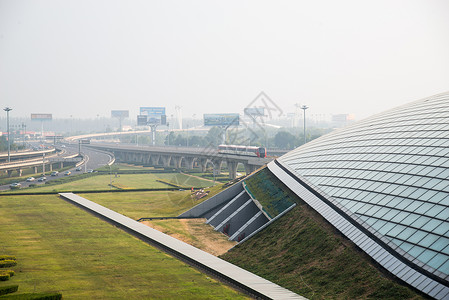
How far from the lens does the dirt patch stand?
6232 centimetres

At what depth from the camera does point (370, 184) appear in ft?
160

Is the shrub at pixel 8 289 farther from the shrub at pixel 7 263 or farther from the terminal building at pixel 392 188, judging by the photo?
the terminal building at pixel 392 188

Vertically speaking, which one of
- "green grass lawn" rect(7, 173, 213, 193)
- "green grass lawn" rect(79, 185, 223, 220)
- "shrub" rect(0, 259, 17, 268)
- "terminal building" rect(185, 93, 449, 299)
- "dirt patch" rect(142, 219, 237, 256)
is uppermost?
"terminal building" rect(185, 93, 449, 299)

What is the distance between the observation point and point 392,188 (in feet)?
150

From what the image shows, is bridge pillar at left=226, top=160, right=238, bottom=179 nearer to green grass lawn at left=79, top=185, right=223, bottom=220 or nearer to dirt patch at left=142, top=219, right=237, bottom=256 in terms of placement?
green grass lawn at left=79, top=185, right=223, bottom=220

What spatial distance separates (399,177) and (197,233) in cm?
3053

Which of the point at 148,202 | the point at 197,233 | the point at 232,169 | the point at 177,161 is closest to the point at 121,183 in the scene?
the point at 232,169

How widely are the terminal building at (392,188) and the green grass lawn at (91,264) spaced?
1222 centimetres

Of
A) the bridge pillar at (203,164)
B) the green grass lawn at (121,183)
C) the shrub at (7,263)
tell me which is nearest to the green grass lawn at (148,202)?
the green grass lawn at (121,183)

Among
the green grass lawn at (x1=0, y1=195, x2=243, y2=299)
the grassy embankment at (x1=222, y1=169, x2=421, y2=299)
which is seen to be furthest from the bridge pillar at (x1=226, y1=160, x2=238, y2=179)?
the grassy embankment at (x1=222, y1=169, x2=421, y2=299)

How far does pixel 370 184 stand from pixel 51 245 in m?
34.7

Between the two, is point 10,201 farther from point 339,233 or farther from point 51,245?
point 339,233

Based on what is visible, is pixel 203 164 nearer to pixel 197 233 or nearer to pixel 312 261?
pixel 197 233

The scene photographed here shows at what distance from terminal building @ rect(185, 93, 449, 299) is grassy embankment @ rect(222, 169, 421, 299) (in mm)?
908
